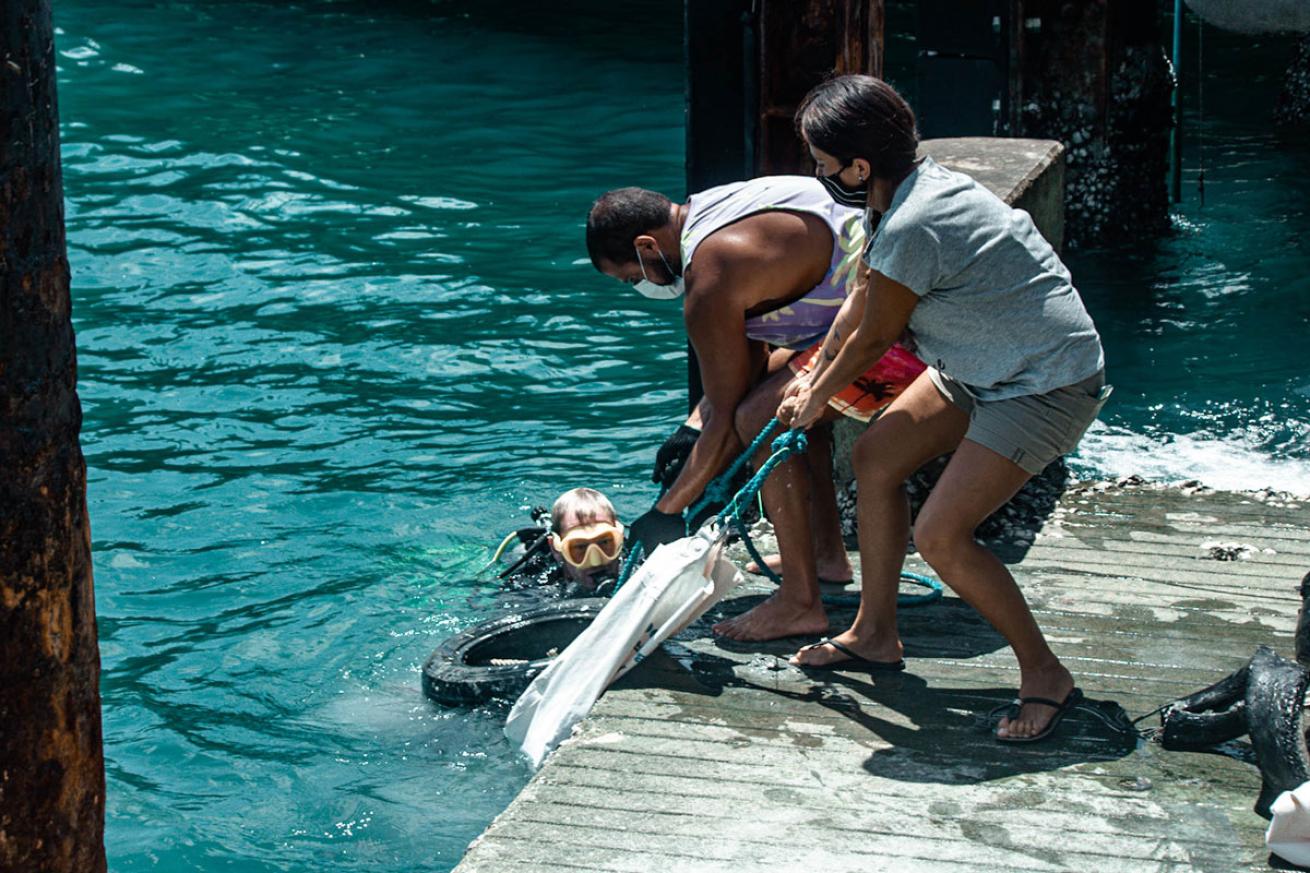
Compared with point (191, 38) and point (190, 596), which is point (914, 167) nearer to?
point (190, 596)

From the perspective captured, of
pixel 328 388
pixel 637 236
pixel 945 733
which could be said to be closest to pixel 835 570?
pixel 945 733

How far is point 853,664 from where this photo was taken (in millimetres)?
5559

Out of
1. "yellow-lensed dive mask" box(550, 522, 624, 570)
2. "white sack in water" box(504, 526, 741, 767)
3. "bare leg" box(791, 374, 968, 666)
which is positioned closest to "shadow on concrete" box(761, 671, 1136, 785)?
"bare leg" box(791, 374, 968, 666)

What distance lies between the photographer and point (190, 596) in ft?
28.3

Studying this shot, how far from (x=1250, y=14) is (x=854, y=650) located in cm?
1805

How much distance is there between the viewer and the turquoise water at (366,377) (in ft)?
22.7

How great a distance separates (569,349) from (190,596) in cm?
429

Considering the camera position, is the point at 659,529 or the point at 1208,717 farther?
the point at 659,529

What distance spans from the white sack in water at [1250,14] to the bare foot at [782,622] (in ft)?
55.5

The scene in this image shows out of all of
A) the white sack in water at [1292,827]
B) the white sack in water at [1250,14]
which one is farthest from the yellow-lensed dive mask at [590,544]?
the white sack in water at [1250,14]

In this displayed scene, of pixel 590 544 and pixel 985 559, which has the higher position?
pixel 985 559

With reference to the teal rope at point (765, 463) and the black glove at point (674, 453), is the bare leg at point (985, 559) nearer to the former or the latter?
the teal rope at point (765, 463)

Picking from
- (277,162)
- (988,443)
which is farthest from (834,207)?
(277,162)

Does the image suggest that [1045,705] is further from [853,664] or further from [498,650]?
[498,650]
